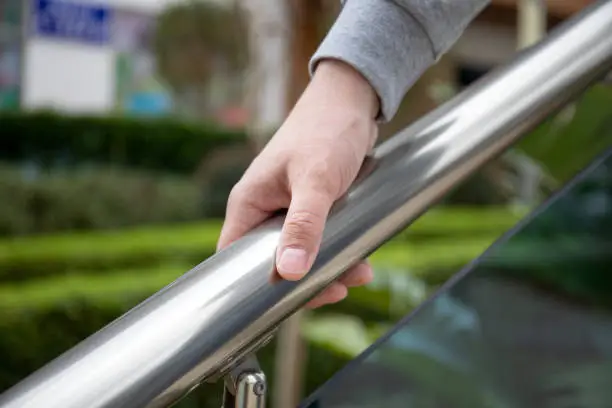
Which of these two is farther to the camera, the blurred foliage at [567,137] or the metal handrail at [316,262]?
the blurred foliage at [567,137]

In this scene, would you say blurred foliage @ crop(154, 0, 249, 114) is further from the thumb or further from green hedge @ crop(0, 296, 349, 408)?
the thumb

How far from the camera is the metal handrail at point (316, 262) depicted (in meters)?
0.52

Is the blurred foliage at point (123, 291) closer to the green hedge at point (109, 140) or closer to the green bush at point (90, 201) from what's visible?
the green bush at point (90, 201)

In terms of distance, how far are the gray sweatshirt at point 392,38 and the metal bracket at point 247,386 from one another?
27 centimetres

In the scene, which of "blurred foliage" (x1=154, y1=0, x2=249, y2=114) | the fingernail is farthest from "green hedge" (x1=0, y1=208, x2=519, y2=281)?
"blurred foliage" (x1=154, y1=0, x2=249, y2=114)

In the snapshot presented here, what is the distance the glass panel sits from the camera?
0.74 m

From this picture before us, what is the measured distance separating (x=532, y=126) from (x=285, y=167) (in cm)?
21

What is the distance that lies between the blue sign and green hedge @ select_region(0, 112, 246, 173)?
3.70 meters

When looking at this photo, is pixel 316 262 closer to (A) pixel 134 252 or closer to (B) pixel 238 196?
(B) pixel 238 196

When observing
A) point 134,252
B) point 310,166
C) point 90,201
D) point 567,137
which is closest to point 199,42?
point 90,201

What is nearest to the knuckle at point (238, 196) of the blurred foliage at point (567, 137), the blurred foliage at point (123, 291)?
the blurred foliage at point (567, 137)

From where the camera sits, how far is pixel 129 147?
1205cm

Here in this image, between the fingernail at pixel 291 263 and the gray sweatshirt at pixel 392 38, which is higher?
the gray sweatshirt at pixel 392 38

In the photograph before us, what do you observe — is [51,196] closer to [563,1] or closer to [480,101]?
[563,1]
